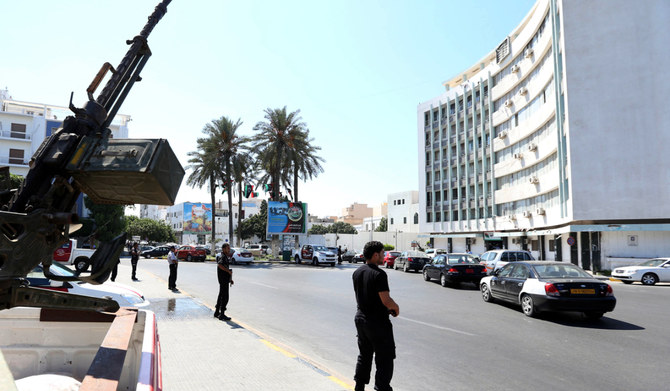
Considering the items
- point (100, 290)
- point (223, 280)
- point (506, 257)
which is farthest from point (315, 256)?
point (100, 290)

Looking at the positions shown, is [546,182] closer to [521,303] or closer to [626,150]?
[626,150]

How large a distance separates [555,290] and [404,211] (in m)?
71.9

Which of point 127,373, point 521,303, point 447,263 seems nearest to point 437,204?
point 447,263

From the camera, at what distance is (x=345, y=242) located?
6969cm

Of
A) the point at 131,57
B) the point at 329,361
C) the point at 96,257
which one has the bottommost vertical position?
the point at 329,361

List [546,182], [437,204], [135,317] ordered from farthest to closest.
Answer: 1. [437,204]
2. [546,182]
3. [135,317]

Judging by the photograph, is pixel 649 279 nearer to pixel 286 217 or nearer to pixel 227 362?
pixel 227 362

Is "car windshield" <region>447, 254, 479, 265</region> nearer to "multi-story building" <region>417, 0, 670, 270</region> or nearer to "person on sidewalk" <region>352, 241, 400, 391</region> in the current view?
"multi-story building" <region>417, 0, 670, 270</region>

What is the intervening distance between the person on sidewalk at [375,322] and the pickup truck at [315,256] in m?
32.6

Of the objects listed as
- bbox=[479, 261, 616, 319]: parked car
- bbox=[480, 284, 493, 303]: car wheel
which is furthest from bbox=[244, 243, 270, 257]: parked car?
bbox=[479, 261, 616, 319]: parked car

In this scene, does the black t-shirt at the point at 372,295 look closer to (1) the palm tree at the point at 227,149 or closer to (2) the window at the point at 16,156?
(1) the palm tree at the point at 227,149

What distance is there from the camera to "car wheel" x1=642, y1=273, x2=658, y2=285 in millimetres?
21062

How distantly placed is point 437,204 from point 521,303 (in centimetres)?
4813

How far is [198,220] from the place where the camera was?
90375 millimetres
